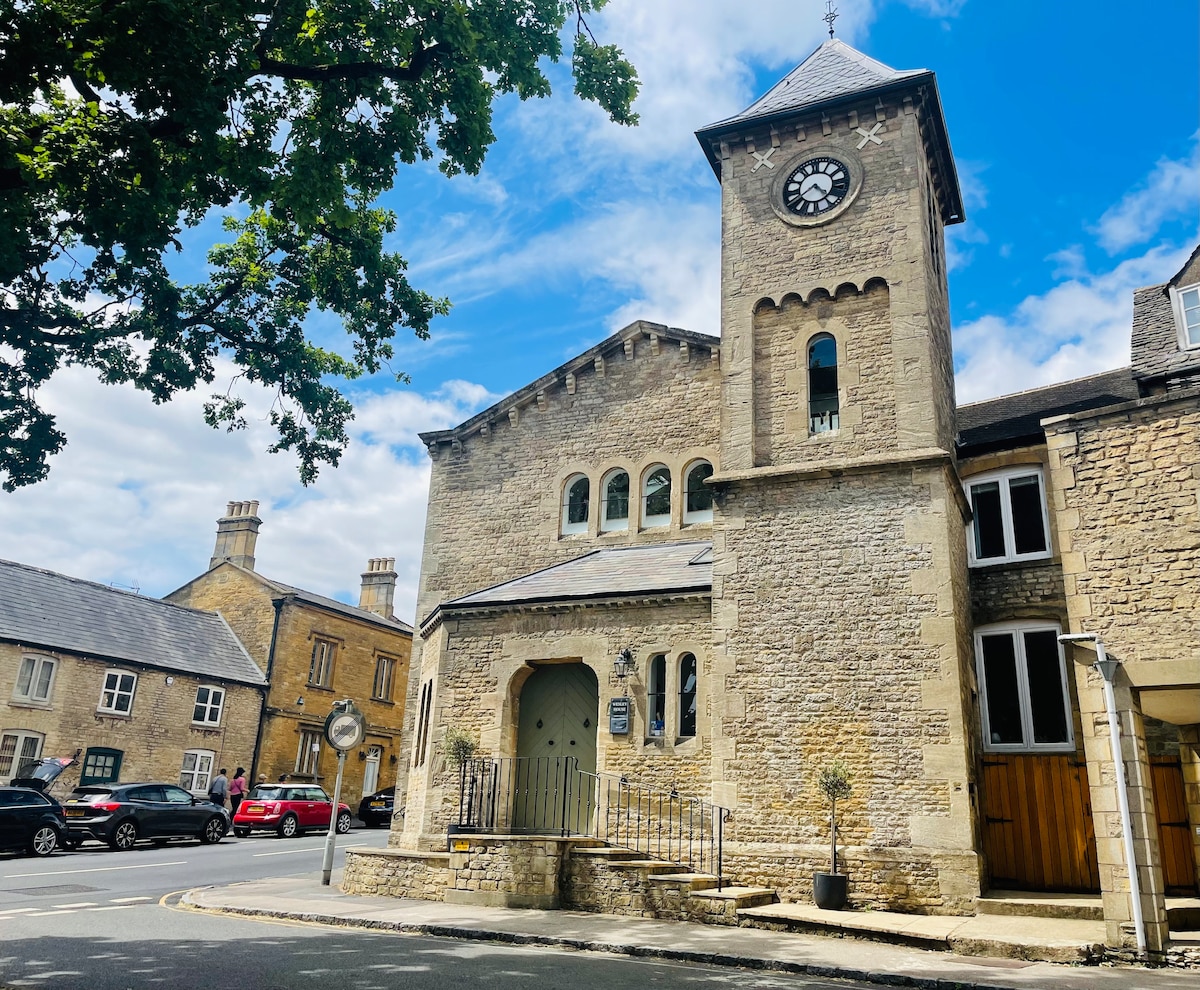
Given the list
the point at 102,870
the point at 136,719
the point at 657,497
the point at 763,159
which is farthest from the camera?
the point at 136,719

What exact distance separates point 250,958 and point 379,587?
3475cm

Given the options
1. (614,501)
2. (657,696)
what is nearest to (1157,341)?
(614,501)

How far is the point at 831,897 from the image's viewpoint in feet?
39.7

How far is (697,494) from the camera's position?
18.3 metres

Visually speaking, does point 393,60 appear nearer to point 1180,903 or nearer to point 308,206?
point 308,206

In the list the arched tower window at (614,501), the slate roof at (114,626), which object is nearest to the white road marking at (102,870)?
the arched tower window at (614,501)

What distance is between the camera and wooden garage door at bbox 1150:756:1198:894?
1276cm

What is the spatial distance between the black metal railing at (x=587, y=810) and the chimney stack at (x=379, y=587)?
89.4 feet

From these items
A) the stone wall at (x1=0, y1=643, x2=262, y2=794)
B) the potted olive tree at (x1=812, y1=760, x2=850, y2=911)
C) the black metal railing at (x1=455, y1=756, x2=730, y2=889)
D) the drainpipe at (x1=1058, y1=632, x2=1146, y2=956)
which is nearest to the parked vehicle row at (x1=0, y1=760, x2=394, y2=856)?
the stone wall at (x1=0, y1=643, x2=262, y2=794)

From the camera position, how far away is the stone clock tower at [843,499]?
42.0 ft

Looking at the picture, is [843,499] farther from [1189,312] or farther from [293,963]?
[293,963]

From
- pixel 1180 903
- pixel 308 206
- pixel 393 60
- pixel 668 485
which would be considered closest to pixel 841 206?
pixel 668 485

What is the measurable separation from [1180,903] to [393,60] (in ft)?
44.0

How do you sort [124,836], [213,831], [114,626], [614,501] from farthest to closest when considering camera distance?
[114,626] < [213,831] < [124,836] < [614,501]
